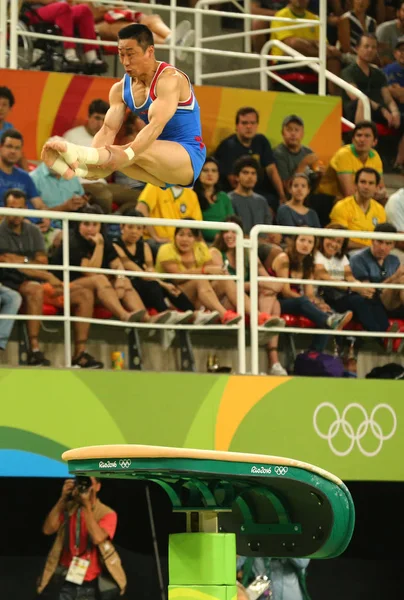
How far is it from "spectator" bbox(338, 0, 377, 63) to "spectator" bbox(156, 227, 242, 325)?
459cm

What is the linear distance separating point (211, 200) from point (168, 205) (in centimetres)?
41

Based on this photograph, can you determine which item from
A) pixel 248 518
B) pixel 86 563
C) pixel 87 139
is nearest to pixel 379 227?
pixel 87 139

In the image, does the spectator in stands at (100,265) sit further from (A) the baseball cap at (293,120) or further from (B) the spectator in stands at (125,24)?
(B) the spectator in stands at (125,24)

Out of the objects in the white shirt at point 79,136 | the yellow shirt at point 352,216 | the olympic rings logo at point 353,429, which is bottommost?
the olympic rings logo at point 353,429

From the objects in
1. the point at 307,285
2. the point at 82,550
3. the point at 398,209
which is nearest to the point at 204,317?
the point at 307,285

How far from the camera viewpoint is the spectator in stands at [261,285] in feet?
28.7

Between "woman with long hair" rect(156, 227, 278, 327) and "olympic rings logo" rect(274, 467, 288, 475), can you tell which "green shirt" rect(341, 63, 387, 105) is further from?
"olympic rings logo" rect(274, 467, 288, 475)

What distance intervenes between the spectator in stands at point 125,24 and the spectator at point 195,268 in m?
2.99

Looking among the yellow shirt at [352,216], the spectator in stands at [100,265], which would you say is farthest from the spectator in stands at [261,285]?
the yellow shirt at [352,216]

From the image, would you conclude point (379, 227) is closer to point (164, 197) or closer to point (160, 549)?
point (164, 197)

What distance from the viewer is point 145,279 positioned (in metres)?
8.62

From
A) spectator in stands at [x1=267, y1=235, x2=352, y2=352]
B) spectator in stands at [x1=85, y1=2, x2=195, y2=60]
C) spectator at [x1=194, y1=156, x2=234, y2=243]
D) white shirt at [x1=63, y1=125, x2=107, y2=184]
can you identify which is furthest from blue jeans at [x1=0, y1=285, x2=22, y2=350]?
spectator in stands at [x1=85, y1=2, x2=195, y2=60]

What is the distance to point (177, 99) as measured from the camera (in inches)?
218

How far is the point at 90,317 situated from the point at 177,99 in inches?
118
